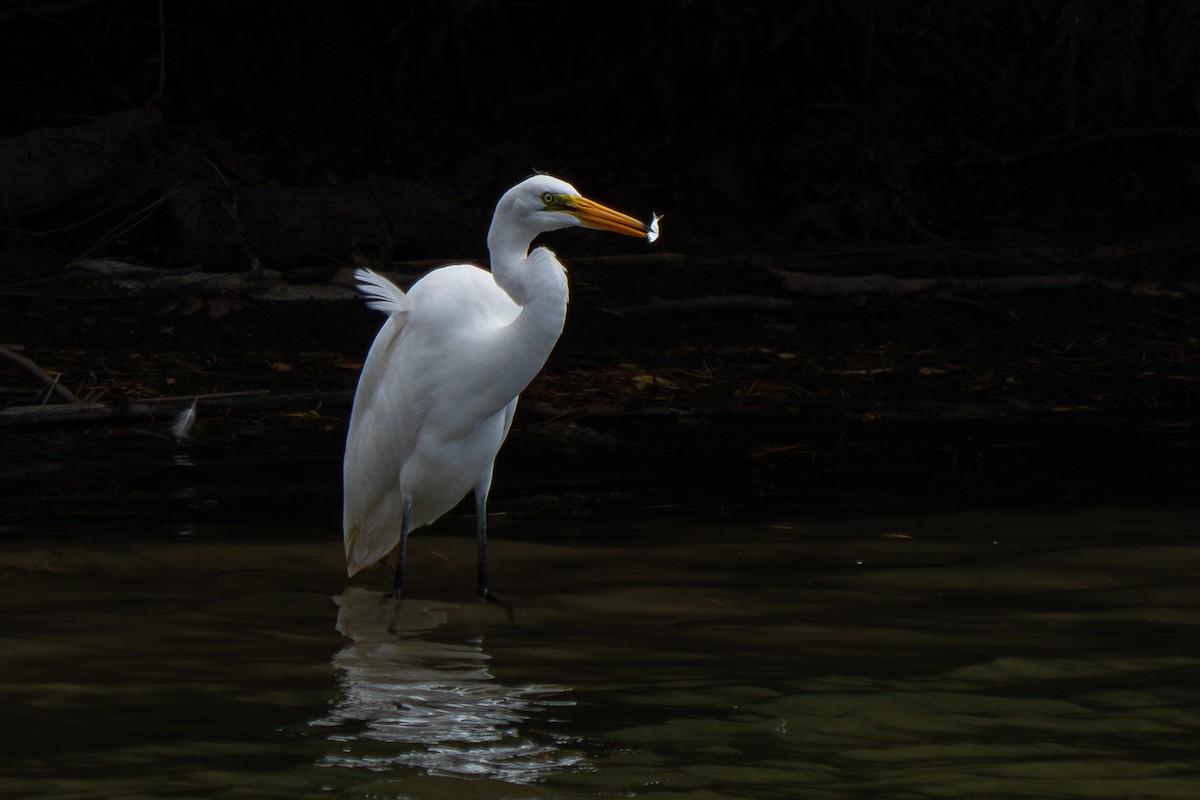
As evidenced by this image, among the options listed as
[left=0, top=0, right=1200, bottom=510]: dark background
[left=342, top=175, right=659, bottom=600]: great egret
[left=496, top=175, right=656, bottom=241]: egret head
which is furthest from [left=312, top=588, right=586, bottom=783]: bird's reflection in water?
[left=0, top=0, right=1200, bottom=510]: dark background

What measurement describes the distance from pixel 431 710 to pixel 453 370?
149cm

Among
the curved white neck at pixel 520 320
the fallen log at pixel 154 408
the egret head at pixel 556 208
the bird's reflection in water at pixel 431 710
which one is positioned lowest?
the bird's reflection in water at pixel 431 710

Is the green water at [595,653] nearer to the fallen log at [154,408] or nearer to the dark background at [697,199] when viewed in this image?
the fallen log at [154,408]

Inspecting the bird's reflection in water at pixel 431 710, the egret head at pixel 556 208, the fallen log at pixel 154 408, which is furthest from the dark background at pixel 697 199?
the bird's reflection in water at pixel 431 710

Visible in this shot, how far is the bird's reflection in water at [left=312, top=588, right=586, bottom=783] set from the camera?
9.62 feet

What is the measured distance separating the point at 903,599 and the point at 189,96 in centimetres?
896

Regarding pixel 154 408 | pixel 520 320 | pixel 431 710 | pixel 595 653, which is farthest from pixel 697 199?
pixel 431 710

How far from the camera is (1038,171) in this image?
1188 centimetres

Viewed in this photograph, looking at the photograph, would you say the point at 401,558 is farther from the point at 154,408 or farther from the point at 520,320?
the point at 154,408

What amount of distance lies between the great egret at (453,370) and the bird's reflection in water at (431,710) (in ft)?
1.70

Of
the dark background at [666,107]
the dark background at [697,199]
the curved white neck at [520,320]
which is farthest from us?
the dark background at [666,107]

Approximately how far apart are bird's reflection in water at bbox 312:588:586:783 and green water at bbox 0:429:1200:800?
10 mm

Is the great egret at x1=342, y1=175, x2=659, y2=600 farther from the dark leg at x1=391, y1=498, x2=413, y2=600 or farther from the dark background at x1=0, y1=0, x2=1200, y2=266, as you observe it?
the dark background at x1=0, y1=0, x2=1200, y2=266

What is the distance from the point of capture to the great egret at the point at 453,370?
4469 millimetres
